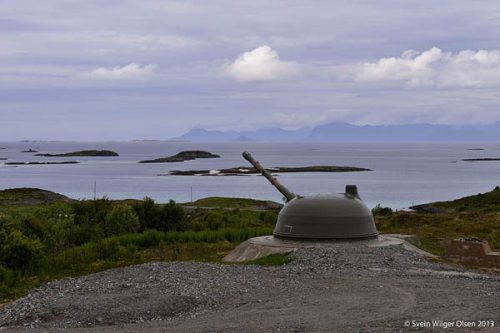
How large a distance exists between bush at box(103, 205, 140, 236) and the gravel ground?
7.92m

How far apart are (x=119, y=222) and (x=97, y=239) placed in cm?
134

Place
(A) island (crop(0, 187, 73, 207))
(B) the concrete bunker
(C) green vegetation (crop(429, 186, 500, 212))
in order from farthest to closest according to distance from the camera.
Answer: (A) island (crop(0, 187, 73, 207)), (C) green vegetation (crop(429, 186, 500, 212)), (B) the concrete bunker

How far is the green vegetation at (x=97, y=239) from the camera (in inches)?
657

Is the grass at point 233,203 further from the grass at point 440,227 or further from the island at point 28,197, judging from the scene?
the grass at point 440,227

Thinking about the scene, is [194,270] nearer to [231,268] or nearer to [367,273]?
[231,268]

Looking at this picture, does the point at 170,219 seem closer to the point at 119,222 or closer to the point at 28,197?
the point at 119,222

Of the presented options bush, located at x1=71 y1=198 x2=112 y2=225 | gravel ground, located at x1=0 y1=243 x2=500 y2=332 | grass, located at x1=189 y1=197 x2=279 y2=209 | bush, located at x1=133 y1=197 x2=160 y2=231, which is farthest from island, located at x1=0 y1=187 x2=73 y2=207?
gravel ground, located at x1=0 y1=243 x2=500 y2=332

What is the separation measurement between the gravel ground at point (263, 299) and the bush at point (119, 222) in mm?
7915

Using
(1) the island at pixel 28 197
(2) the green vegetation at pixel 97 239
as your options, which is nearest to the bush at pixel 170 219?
(2) the green vegetation at pixel 97 239

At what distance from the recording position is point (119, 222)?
22750 mm

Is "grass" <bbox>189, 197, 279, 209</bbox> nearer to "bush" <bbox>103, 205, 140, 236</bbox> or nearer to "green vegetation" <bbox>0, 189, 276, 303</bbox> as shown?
"green vegetation" <bbox>0, 189, 276, 303</bbox>

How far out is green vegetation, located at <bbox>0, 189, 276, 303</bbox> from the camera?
16688mm

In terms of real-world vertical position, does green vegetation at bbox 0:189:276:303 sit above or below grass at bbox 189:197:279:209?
above

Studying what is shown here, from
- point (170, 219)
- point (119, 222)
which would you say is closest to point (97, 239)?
point (119, 222)
